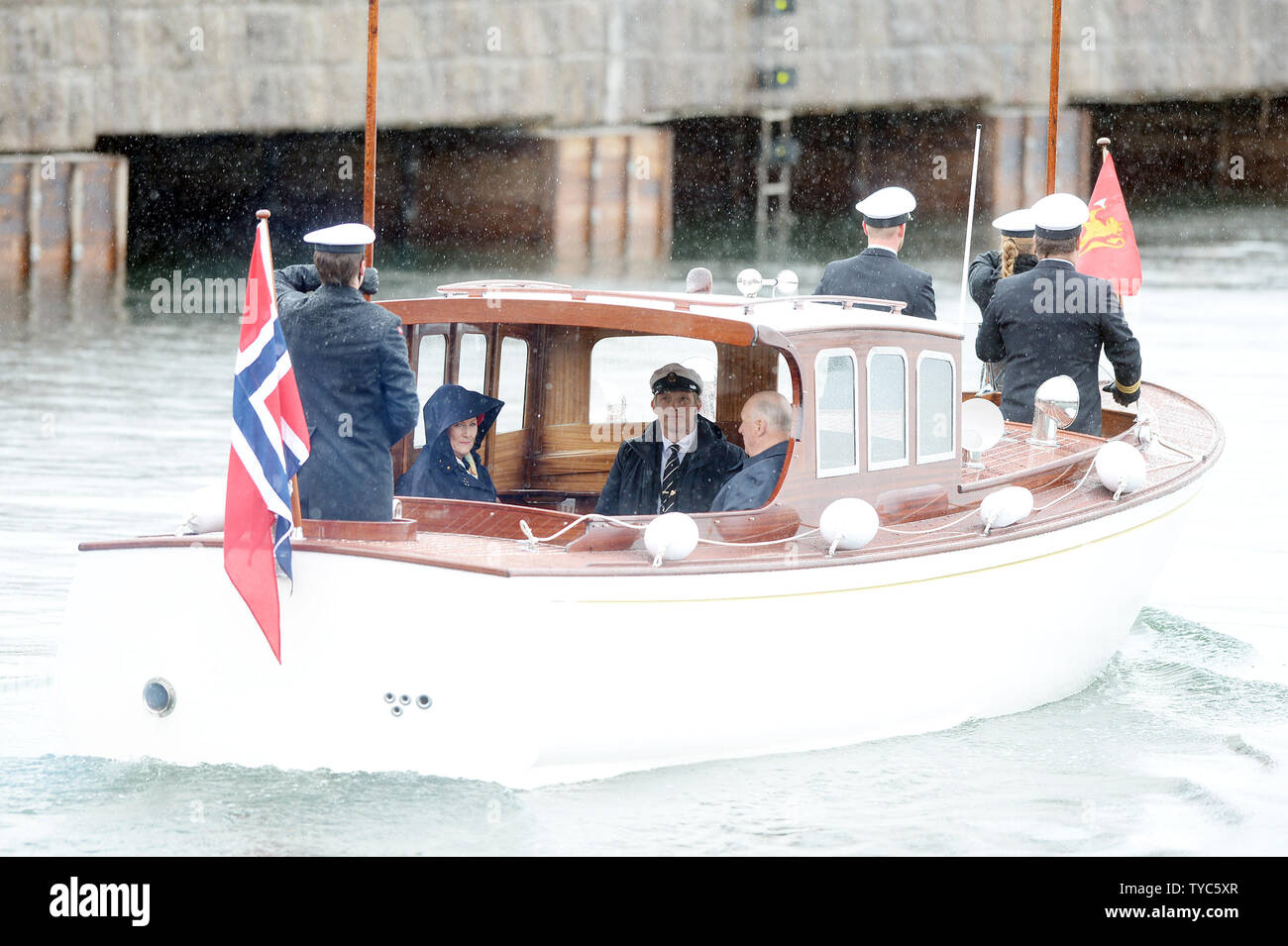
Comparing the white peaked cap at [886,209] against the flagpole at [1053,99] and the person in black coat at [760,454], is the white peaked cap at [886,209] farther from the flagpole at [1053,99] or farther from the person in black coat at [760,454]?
the flagpole at [1053,99]

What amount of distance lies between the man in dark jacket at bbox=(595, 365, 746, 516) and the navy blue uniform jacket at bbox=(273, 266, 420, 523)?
1310 mm

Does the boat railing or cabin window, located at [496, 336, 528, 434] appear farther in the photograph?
cabin window, located at [496, 336, 528, 434]

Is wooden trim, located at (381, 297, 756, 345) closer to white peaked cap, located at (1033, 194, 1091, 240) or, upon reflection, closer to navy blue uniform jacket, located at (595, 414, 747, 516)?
navy blue uniform jacket, located at (595, 414, 747, 516)

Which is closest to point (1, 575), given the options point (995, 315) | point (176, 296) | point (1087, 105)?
point (995, 315)

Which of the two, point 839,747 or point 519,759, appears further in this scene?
point 839,747

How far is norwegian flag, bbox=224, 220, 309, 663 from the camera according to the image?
673 centimetres

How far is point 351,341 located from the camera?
7.20 meters

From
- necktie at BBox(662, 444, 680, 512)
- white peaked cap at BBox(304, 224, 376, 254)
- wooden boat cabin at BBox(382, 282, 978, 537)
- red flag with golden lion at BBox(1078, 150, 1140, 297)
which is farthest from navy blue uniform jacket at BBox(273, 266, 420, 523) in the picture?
red flag with golden lion at BBox(1078, 150, 1140, 297)

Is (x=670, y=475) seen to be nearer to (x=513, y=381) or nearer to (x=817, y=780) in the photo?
(x=513, y=381)

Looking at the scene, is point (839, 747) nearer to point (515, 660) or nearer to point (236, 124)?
point (515, 660)

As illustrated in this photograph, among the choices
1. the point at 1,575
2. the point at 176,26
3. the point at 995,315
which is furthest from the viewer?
the point at 176,26

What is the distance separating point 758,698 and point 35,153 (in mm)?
24499

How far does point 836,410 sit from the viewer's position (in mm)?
8016
